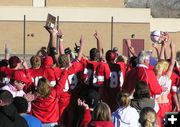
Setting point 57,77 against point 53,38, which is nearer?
point 57,77

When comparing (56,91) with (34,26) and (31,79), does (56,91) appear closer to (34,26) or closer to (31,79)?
(31,79)

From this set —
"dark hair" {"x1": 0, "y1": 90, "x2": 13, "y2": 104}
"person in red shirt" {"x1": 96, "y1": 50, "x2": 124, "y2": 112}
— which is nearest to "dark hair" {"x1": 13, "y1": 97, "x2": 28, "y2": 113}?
"dark hair" {"x1": 0, "y1": 90, "x2": 13, "y2": 104}

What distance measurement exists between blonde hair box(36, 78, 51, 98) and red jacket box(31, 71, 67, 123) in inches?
11.3

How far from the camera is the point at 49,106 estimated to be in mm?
11266

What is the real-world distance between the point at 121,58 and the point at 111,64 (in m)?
1.33

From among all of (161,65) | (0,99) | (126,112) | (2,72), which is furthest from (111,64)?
(0,99)

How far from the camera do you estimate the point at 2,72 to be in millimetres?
12203

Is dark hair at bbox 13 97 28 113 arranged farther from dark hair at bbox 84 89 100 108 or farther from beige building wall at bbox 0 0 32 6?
beige building wall at bbox 0 0 32 6

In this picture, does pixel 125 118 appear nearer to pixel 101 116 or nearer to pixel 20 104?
pixel 101 116

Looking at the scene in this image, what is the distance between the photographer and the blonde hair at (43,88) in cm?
1033

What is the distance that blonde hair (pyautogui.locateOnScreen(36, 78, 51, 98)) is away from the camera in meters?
10.3

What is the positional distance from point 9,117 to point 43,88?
244cm

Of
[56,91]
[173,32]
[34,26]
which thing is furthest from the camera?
[173,32]

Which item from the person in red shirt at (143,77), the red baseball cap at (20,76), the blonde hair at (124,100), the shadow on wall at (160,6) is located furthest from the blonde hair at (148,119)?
the shadow on wall at (160,6)
